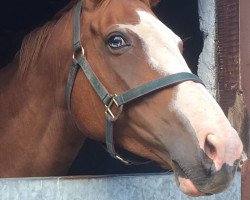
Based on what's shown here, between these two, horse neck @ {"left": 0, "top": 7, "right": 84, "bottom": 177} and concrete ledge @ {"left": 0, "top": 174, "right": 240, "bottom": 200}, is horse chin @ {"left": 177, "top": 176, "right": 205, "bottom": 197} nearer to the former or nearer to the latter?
concrete ledge @ {"left": 0, "top": 174, "right": 240, "bottom": 200}

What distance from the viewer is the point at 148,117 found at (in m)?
1.91

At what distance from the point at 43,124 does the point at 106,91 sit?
1.63 feet

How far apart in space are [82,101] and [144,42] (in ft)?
1.41

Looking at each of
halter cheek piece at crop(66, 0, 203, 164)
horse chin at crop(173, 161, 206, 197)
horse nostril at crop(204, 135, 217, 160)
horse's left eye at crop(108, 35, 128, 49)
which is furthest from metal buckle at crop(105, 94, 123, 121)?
horse nostril at crop(204, 135, 217, 160)

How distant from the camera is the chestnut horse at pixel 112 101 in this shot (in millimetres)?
1733

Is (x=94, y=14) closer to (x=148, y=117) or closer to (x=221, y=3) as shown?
(x=148, y=117)

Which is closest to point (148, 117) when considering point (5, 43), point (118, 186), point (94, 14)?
point (118, 186)

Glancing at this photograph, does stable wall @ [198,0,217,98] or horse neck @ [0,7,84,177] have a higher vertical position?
Answer: horse neck @ [0,7,84,177]

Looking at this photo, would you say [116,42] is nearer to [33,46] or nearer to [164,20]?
[33,46]

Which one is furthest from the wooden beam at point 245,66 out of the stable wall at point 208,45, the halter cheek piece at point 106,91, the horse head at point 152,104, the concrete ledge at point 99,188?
the halter cheek piece at point 106,91

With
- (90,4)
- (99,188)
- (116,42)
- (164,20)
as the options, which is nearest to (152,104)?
(116,42)

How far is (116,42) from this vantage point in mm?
2029

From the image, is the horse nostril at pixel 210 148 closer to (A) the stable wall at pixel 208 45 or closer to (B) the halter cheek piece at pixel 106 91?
(B) the halter cheek piece at pixel 106 91

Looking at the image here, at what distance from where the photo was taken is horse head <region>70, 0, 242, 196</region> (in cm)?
169
